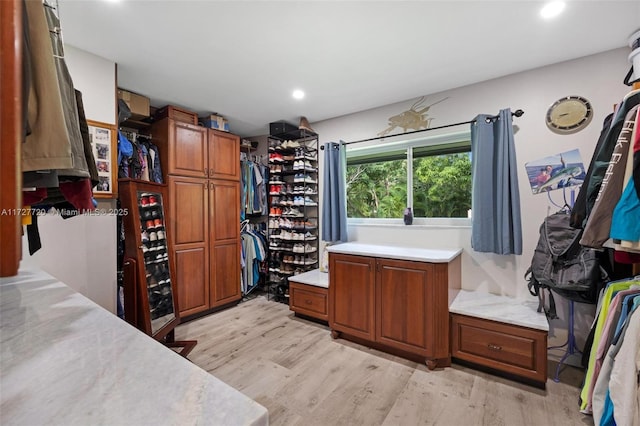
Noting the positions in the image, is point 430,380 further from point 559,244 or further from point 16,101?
point 16,101

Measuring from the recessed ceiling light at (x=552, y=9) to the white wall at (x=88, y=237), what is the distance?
3062 mm

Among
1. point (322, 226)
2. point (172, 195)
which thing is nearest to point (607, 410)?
point (322, 226)

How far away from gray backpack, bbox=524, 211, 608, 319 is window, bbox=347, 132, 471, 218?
0.79 metres

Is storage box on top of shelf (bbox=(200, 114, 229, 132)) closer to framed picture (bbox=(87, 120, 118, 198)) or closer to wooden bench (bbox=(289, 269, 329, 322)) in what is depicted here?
framed picture (bbox=(87, 120, 118, 198))

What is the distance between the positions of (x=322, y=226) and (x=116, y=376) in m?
2.89

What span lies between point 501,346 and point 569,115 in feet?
6.25

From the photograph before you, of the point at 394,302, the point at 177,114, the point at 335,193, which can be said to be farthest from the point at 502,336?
the point at 177,114

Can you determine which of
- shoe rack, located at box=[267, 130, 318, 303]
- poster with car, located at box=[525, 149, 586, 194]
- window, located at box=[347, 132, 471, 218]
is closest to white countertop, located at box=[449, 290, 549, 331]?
window, located at box=[347, 132, 471, 218]

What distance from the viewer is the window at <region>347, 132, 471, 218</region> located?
276 centimetres

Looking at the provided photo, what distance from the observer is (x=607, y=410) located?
1.42 metres

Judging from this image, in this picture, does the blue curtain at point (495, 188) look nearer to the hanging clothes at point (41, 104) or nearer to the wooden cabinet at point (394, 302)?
the wooden cabinet at point (394, 302)

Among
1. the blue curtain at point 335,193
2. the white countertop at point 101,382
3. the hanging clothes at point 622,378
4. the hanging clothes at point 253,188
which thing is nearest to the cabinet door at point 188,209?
the hanging clothes at point 253,188

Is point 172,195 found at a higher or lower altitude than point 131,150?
lower

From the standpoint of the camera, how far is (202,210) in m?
3.19
